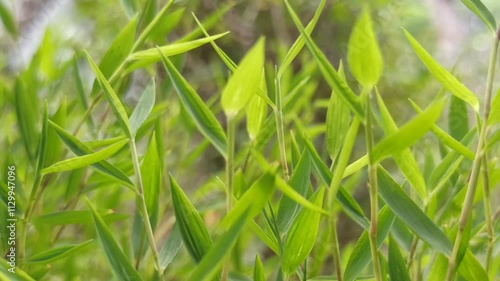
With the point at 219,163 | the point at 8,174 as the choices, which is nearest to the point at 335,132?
the point at 8,174

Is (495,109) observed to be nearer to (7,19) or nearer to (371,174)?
(371,174)

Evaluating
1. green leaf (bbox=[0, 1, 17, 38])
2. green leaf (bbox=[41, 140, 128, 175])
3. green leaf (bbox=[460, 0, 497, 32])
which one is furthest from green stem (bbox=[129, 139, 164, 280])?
green leaf (bbox=[0, 1, 17, 38])

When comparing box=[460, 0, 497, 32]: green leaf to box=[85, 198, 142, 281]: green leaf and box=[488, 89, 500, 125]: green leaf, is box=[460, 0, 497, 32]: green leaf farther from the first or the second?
box=[85, 198, 142, 281]: green leaf

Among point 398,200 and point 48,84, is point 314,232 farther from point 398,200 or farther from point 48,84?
point 48,84

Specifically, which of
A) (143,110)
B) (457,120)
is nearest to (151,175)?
(143,110)

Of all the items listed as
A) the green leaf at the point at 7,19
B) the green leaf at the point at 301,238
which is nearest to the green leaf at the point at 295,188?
the green leaf at the point at 301,238

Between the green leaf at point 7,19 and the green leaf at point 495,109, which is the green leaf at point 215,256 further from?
the green leaf at point 7,19
